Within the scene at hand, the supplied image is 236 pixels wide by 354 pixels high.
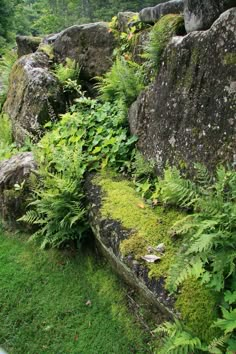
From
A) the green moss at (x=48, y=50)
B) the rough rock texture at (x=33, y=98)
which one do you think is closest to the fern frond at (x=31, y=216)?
the rough rock texture at (x=33, y=98)

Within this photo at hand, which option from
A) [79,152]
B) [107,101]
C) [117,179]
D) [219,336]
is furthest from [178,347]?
[107,101]

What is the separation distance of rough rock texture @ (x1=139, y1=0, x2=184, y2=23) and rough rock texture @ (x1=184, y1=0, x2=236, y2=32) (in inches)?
41.1

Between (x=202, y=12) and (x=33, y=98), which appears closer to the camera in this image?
(x=202, y=12)

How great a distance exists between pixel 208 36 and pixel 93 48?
4.48m

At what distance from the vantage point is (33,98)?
285 inches

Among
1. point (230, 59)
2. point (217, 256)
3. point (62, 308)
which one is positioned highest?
point (230, 59)

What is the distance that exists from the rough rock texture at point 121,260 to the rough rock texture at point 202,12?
244cm

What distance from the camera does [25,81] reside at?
7.73 meters

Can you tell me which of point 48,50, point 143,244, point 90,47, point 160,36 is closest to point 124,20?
point 90,47

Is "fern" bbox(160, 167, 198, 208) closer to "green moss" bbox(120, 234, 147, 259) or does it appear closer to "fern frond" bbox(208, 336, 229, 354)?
"green moss" bbox(120, 234, 147, 259)

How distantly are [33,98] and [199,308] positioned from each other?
5.79 m

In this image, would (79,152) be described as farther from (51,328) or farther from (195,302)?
(195,302)

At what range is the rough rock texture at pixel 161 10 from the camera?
521 cm

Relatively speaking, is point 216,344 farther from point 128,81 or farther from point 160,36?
point 128,81
